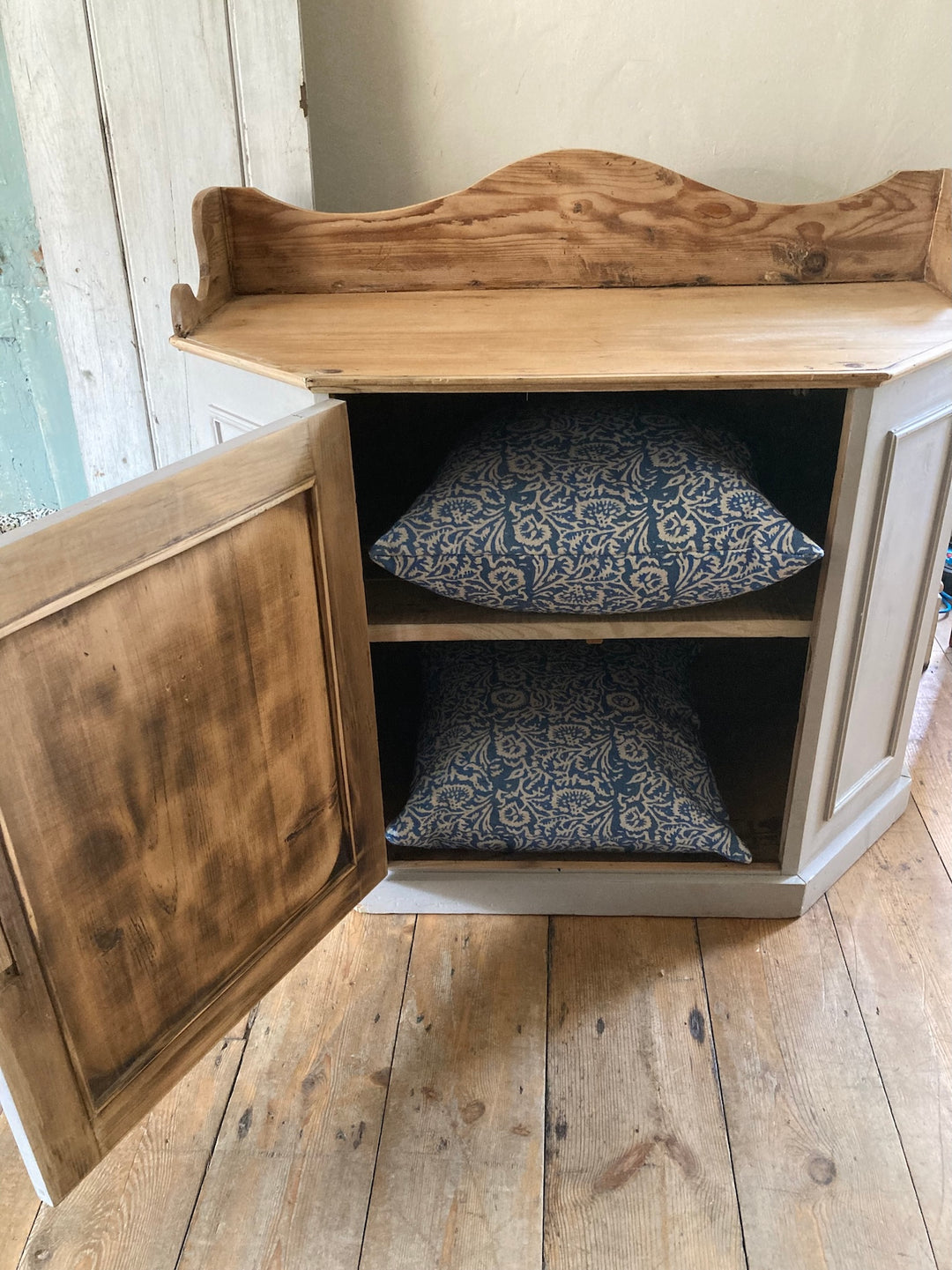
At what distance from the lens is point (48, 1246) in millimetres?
1010

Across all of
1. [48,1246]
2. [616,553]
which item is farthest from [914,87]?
[48,1246]

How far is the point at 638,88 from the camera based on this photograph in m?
1.42

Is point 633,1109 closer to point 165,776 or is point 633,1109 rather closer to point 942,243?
point 165,776

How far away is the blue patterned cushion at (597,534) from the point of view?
1.08 meters

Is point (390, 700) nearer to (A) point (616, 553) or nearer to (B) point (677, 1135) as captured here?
(A) point (616, 553)

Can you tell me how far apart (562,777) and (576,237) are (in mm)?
778

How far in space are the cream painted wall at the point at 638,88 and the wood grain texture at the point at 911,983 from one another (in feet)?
3.37

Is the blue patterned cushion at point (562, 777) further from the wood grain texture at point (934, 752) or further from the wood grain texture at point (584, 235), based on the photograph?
the wood grain texture at point (584, 235)

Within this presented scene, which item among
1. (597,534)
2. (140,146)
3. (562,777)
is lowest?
(562,777)

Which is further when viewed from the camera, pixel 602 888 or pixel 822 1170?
pixel 602 888

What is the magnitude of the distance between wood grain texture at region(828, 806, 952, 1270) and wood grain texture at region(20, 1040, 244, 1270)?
782 mm

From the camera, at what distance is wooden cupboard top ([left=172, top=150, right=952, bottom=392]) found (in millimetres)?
1248

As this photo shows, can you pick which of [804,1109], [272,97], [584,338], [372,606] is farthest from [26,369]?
[804,1109]

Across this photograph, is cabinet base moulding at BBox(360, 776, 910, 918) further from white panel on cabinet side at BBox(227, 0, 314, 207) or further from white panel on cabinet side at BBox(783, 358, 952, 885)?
white panel on cabinet side at BBox(227, 0, 314, 207)
